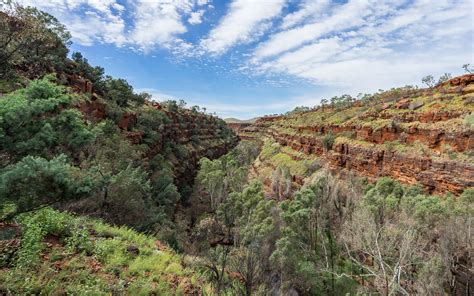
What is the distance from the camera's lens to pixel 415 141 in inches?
1253

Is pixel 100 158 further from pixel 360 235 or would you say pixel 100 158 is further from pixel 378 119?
pixel 378 119

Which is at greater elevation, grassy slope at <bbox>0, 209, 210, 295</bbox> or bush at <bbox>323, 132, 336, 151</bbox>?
bush at <bbox>323, 132, 336, 151</bbox>

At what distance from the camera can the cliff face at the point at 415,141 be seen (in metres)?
26.1

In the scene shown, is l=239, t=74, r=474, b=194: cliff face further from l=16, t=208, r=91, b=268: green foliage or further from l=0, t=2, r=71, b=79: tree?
l=0, t=2, r=71, b=79: tree

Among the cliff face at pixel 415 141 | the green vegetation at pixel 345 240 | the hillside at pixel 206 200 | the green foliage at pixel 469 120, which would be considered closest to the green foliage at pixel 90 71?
the hillside at pixel 206 200

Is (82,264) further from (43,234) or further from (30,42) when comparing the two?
(30,42)

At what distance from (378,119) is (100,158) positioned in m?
39.4

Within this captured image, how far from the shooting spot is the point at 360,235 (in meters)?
17.5

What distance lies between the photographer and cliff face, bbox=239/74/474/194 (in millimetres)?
26150

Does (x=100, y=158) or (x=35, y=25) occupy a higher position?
(x=35, y=25)

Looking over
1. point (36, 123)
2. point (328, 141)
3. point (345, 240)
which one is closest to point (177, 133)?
point (328, 141)

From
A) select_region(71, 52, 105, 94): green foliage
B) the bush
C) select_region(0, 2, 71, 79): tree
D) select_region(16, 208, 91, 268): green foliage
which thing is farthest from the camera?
the bush

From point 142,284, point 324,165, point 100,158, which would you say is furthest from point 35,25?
point 324,165

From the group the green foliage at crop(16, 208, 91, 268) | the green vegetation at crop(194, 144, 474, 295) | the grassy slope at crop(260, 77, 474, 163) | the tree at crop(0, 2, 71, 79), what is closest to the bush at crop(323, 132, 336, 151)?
the grassy slope at crop(260, 77, 474, 163)
